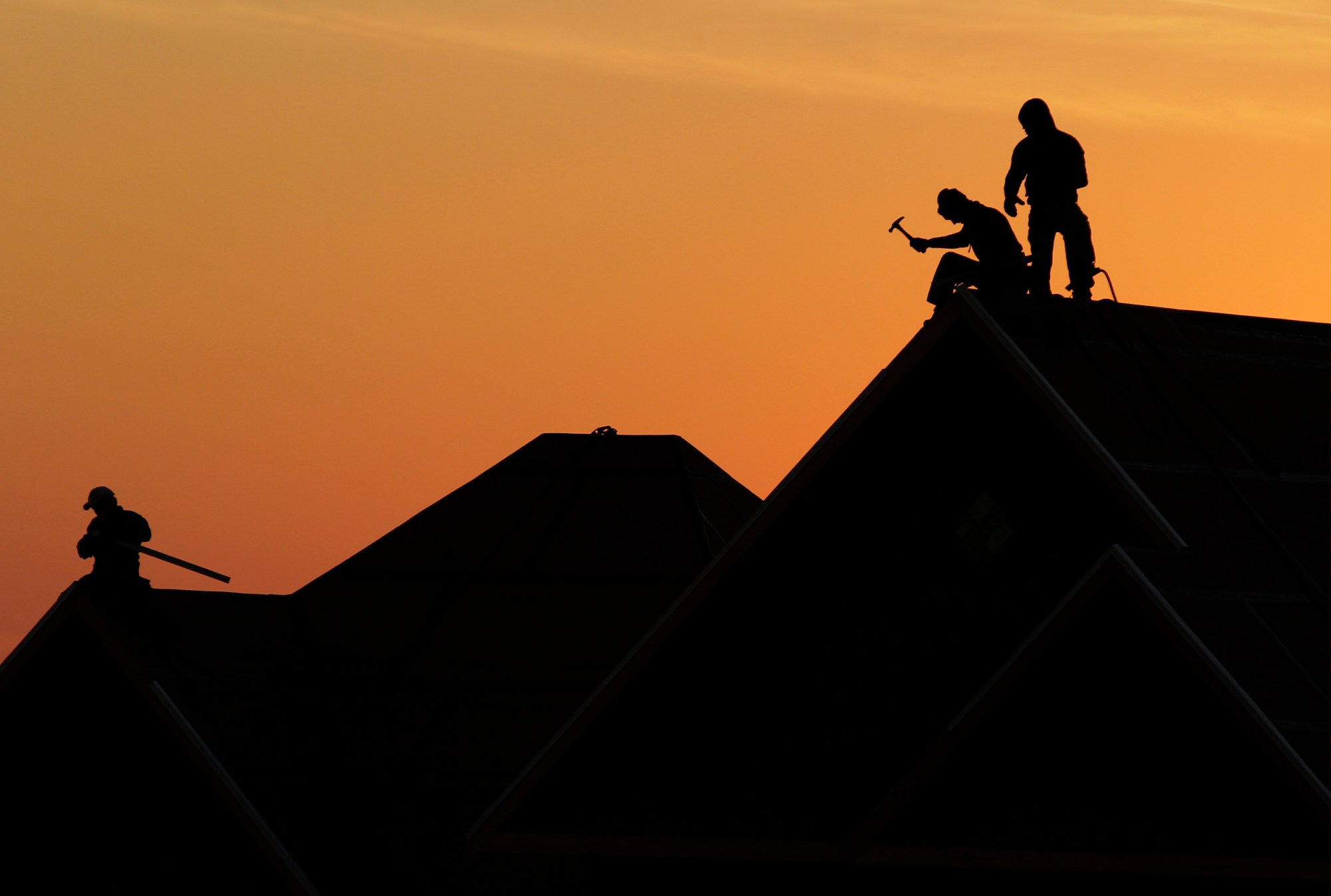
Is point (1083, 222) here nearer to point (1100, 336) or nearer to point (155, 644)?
point (1100, 336)

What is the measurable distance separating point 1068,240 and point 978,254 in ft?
5.93

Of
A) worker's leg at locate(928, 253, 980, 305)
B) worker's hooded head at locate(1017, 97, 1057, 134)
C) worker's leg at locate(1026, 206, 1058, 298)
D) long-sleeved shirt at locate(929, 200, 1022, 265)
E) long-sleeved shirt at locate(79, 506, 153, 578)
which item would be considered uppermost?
worker's hooded head at locate(1017, 97, 1057, 134)

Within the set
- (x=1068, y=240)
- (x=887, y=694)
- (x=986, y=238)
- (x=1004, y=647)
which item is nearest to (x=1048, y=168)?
(x=1068, y=240)

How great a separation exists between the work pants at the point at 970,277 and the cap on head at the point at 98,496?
37.0 feet

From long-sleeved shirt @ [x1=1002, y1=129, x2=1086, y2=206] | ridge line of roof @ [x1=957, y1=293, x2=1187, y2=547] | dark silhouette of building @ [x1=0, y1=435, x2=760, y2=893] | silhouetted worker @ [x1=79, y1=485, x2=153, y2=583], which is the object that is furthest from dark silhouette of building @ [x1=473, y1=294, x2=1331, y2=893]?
silhouetted worker @ [x1=79, y1=485, x2=153, y2=583]

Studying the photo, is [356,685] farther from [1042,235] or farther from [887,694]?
[1042,235]

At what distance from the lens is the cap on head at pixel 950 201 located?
1692cm

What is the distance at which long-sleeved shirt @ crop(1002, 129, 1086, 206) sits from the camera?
17.7 metres

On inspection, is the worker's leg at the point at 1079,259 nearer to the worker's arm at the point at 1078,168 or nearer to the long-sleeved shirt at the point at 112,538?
the worker's arm at the point at 1078,168

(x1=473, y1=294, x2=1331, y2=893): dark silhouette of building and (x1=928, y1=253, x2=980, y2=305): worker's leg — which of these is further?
(x1=928, y1=253, x2=980, y2=305): worker's leg

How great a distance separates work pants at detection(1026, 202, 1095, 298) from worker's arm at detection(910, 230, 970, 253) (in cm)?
102

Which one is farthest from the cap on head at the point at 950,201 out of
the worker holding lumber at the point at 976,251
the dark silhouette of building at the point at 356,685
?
the dark silhouette of building at the point at 356,685

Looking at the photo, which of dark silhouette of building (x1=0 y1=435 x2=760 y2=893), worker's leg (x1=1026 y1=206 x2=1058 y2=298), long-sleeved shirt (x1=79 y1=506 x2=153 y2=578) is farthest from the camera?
long-sleeved shirt (x1=79 y1=506 x2=153 y2=578)

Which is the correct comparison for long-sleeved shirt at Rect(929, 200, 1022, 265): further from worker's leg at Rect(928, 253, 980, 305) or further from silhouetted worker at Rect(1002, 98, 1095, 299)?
silhouetted worker at Rect(1002, 98, 1095, 299)
